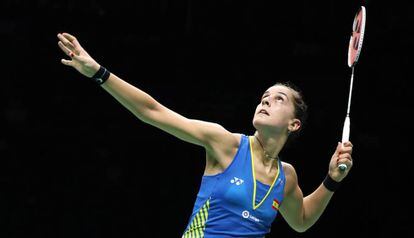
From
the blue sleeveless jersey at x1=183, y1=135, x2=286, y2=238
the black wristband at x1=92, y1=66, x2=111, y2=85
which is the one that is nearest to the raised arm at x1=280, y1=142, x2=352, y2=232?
the blue sleeveless jersey at x1=183, y1=135, x2=286, y2=238

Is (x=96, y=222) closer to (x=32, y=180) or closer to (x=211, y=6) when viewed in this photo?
(x=32, y=180)

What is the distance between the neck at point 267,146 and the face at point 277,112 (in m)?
0.05

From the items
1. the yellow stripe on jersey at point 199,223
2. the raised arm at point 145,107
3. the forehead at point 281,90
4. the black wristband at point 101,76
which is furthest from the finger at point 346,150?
the black wristband at point 101,76

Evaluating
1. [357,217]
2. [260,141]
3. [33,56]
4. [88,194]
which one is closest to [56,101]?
[33,56]

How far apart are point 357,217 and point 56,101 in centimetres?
321

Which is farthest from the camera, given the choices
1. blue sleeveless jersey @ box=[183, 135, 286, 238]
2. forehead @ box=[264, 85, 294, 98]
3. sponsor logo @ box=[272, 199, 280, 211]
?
forehead @ box=[264, 85, 294, 98]

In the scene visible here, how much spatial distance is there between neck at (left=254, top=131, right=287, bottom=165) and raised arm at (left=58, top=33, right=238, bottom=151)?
214mm

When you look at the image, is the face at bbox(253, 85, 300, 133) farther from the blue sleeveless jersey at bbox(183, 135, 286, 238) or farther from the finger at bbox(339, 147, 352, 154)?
the finger at bbox(339, 147, 352, 154)

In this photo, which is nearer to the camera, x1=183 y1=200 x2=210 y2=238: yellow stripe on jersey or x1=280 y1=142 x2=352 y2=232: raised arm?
x1=183 y1=200 x2=210 y2=238: yellow stripe on jersey

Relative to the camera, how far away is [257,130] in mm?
3924

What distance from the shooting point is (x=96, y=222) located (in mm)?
7043

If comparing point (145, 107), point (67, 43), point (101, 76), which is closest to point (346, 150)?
point (145, 107)

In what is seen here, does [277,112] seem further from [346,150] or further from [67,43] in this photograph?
[67,43]

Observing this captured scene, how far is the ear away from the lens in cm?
406
